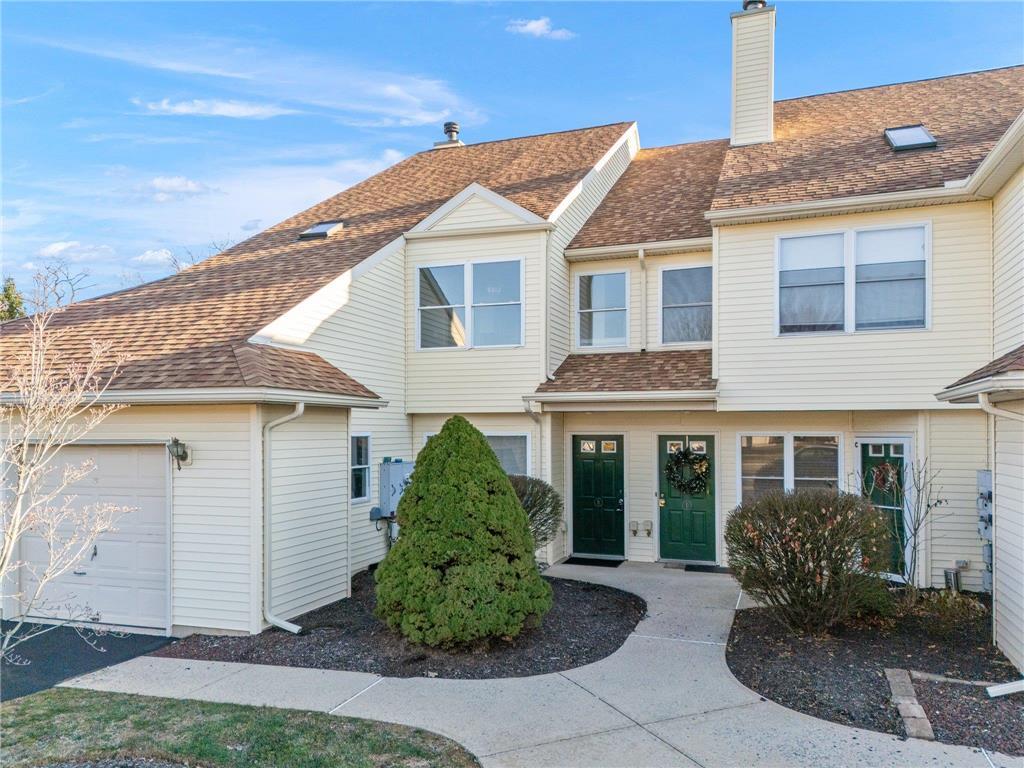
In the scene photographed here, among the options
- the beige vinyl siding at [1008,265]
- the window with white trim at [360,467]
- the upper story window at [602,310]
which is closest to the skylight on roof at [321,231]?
the window with white trim at [360,467]

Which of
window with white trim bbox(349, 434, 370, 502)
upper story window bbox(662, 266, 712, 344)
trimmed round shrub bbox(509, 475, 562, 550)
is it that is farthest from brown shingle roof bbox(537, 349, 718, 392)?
window with white trim bbox(349, 434, 370, 502)

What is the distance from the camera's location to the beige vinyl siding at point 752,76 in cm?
1235

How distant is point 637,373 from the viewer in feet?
35.6

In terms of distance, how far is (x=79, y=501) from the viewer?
8164 millimetres

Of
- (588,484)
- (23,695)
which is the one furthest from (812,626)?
(23,695)

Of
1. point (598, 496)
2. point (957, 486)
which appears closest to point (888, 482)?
point (957, 486)

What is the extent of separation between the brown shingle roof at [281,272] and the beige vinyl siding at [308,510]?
25.2 inches

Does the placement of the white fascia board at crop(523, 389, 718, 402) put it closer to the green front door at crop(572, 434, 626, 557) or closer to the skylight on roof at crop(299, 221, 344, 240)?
the green front door at crop(572, 434, 626, 557)

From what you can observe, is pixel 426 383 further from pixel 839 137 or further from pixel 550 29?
pixel 839 137

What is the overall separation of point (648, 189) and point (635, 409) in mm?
5471

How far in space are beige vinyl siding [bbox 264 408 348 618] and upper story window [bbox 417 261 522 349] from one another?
10.4 ft

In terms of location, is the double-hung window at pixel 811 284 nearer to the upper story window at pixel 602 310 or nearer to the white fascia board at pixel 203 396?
the upper story window at pixel 602 310

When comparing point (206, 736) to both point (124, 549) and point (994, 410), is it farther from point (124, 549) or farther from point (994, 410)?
point (994, 410)

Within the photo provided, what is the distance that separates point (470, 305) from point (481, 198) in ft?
6.11
